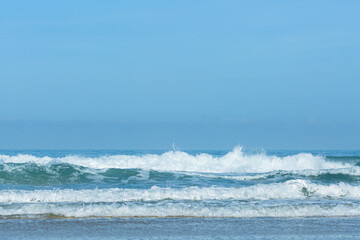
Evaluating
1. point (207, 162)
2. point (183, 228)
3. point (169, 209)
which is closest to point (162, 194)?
point (169, 209)

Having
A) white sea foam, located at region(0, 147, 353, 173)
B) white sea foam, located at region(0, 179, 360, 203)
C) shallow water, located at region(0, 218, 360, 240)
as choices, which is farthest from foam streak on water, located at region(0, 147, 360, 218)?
white sea foam, located at region(0, 147, 353, 173)

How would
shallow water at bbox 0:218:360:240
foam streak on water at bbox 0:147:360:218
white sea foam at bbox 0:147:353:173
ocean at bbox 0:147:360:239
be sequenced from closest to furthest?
shallow water at bbox 0:218:360:240 < ocean at bbox 0:147:360:239 < foam streak on water at bbox 0:147:360:218 < white sea foam at bbox 0:147:353:173

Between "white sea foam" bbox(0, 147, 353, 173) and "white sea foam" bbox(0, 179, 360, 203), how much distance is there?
11.4m

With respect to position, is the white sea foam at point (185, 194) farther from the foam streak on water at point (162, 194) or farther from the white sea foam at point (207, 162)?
the white sea foam at point (207, 162)

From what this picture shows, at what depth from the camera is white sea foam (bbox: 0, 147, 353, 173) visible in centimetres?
2709

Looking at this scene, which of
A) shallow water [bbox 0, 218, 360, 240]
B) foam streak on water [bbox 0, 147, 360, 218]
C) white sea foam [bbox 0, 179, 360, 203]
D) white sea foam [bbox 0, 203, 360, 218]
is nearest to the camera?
shallow water [bbox 0, 218, 360, 240]

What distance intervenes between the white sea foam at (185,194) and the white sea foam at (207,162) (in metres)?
11.4

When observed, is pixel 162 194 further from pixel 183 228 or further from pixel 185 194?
pixel 183 228

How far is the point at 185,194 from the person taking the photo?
45.3ft

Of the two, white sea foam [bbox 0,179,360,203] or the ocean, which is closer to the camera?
the ocean

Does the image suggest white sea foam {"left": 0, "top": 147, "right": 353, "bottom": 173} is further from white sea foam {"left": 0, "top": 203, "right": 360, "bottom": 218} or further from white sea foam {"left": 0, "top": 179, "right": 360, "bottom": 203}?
white sea foam {"left": 0, "top": 203, "right": 360, "bottom": 218}

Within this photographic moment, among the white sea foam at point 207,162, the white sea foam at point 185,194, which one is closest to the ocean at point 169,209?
the white sea foam at point 185,194

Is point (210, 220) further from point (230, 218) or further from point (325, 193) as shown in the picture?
point (325, 193)

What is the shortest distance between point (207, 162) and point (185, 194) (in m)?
14.9
